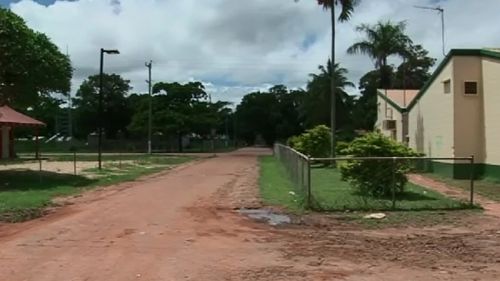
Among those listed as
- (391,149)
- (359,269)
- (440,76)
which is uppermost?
(440,76)

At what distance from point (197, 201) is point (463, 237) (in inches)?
331

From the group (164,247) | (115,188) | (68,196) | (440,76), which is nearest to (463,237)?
(164,247)

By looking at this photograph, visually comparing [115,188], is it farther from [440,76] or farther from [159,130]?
[159,130]

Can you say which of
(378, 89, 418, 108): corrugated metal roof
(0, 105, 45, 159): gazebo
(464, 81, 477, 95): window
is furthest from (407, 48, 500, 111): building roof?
(0, 105, 45, 159): gazebo

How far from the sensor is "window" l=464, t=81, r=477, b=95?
87.4 ft

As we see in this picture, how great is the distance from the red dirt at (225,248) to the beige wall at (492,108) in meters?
11.4

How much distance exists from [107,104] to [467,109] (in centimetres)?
7246

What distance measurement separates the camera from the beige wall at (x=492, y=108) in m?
24.7

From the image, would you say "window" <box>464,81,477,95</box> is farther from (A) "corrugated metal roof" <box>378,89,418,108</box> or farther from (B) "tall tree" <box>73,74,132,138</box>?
(B) "tall tree" <box>73,74,132,138</box>

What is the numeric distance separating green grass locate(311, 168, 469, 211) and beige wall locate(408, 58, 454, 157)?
23.5 ft

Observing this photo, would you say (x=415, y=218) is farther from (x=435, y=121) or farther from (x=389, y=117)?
(x=389, y=117)

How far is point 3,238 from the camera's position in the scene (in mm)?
11734

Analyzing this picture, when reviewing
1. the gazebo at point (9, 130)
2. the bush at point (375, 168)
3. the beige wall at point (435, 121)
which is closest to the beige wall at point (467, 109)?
the beige wall at point (435, 121)

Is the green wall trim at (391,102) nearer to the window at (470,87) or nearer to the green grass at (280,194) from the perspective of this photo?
the window at (470,87)
